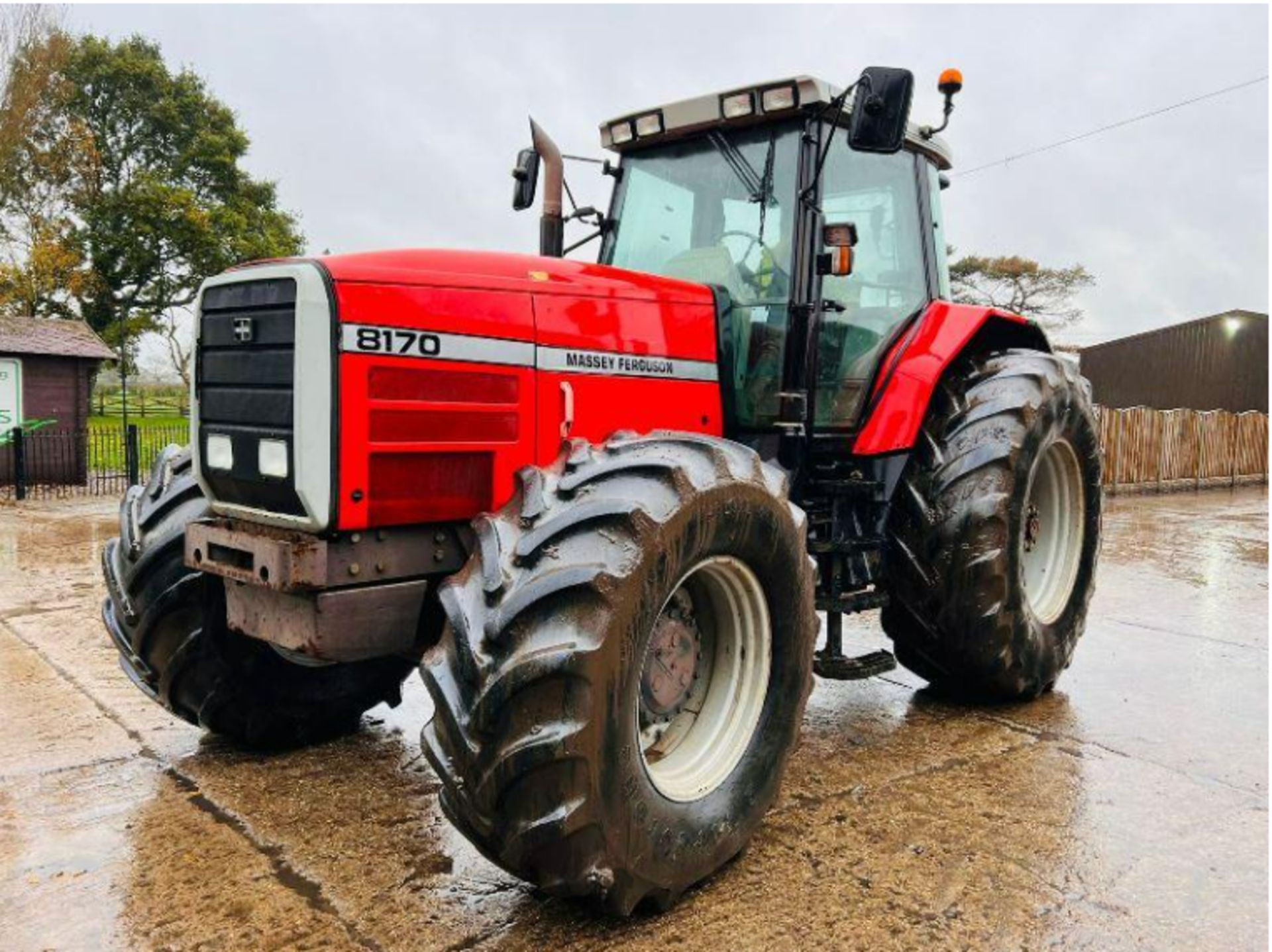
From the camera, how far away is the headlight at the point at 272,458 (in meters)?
2.67

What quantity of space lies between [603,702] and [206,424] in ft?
5.16

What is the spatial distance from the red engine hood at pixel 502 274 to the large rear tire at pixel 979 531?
1263 millimetres

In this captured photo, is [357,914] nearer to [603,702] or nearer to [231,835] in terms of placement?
[231,835]

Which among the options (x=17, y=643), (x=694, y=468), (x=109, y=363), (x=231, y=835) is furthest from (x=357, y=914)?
(x=109, y=363)

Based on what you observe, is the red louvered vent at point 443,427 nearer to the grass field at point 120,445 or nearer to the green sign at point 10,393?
the grass field at point 120,445

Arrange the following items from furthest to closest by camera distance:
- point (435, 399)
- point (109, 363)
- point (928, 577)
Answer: point (109, 363)
point (928, 577)
point (435, 399)

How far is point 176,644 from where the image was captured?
3.28 meters

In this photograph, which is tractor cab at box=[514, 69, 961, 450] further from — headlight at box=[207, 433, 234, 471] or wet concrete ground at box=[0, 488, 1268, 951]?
headlight at box=[207, 433, 234, 471]

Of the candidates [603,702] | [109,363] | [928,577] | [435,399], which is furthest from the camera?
[109,363]

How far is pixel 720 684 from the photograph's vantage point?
9.72 feet

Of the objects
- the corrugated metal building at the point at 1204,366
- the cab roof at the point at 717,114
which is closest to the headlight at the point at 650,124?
the cab roof at the point at 717,114

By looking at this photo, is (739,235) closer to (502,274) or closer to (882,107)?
(882,107)

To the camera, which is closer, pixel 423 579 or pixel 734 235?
pixel 423 579

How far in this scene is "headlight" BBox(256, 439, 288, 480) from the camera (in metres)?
2.67
